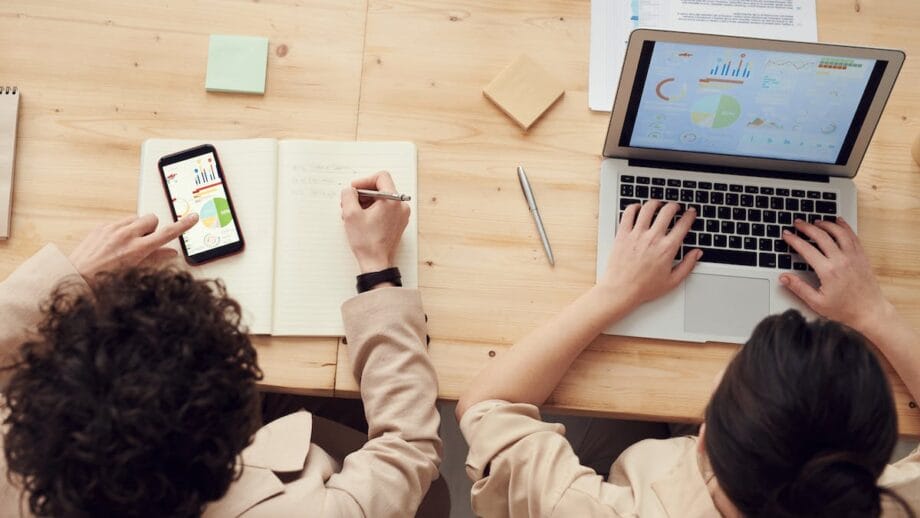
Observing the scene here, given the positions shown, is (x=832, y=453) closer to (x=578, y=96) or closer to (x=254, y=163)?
(x=578, y=96)

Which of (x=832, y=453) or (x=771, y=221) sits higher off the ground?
(x=771, y=221)

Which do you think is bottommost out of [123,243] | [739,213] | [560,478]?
[560,478]

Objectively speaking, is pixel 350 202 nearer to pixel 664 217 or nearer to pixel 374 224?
pixel 374 224

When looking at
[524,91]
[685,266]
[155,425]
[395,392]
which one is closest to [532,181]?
[524,91]

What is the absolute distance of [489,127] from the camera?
111 cm

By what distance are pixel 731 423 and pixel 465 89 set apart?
620 mm

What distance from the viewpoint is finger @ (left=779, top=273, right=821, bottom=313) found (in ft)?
3.35

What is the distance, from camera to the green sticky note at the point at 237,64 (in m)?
1.10

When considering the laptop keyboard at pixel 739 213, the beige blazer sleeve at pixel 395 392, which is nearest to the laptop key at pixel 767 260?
the laptop keyboard at pixel 739 213

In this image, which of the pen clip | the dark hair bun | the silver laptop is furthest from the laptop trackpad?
the dark hair bun

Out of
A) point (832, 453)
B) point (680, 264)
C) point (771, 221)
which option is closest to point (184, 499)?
point (832, 453)

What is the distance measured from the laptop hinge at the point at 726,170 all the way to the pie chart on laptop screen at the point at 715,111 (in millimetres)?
75

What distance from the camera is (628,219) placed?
1.05m

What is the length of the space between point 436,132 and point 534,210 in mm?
181
